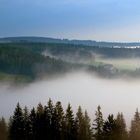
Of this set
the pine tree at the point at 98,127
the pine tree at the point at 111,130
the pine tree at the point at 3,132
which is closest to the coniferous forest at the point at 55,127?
the pine tree at the point at 98,127

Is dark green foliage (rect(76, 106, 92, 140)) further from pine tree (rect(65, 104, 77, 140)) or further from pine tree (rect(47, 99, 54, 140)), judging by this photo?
pine tree (rect(47, 99, 54, 140))

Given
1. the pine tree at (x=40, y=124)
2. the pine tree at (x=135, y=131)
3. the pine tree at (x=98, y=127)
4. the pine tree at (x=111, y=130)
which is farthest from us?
the pine tree at (x=98, y=127)

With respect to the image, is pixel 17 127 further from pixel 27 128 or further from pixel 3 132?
pixel 3 132

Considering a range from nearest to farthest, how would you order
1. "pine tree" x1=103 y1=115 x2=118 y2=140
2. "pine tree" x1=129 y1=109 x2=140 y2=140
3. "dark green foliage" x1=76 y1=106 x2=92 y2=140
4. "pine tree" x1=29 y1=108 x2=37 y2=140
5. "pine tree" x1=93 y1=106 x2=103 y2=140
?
1. "pine tree" x1=103 y1=115 x2=118 y2=140
2. "pine tree" x1=129 y1=109 x2=140 y2=140
3. "pine tree" x1=93 y1=106 x2=103 y2=140
4. "pine tree" x1=29 y1=108 x2=37 y2=140
5. "dark green foliage" x1=76 y1=106 x2=92 y2=140

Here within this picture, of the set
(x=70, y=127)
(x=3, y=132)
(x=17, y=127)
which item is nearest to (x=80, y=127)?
(x=70, y=127)

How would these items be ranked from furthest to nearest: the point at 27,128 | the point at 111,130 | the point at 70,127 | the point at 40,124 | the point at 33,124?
the point at 27,128
the point at 33,124
the point at 40,124
the point at 70,127
the point at 111,130

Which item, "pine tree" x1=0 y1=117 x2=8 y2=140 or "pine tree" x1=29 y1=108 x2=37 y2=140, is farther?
"pine tree" x1=0 y1=117 x2=8 y2=140

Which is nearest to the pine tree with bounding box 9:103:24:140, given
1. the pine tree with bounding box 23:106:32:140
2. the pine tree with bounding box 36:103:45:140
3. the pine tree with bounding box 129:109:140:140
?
the pine tree with bounding box 23:106:32:140

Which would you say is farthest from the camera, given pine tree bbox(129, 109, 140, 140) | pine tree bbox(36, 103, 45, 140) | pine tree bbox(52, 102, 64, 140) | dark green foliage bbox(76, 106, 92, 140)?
dark green foliage bbox(76, 106, 92, 140)

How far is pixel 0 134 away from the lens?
12688 centimetres

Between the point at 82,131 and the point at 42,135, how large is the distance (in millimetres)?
10111

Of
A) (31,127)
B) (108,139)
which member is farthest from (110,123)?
(31,127)

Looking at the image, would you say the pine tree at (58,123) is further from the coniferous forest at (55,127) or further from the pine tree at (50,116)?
the pine tree at (50,116)

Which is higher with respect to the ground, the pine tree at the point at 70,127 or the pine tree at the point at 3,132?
the pine tree at the point at 70,127
